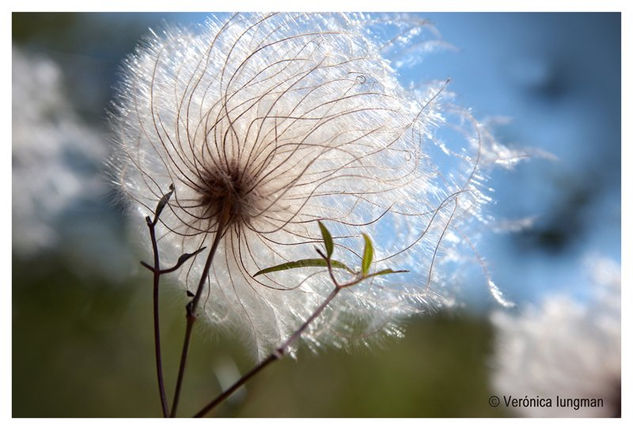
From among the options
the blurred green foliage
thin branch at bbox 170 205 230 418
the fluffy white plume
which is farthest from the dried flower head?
the fluffy white plume

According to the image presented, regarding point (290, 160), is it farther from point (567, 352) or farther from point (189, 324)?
point (567, 352)

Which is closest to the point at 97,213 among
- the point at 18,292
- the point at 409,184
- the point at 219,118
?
the point at 18,292

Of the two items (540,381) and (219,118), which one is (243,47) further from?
(540,381)

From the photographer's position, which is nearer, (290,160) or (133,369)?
(290,160)

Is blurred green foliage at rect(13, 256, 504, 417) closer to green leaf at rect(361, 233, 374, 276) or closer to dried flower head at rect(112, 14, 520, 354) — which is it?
dried flower head at rect(112, 14, 520, 354)

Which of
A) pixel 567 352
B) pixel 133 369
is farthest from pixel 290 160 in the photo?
pixel 133 369

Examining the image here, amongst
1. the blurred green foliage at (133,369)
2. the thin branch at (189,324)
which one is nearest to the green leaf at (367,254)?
the thin branch at (189,324)
